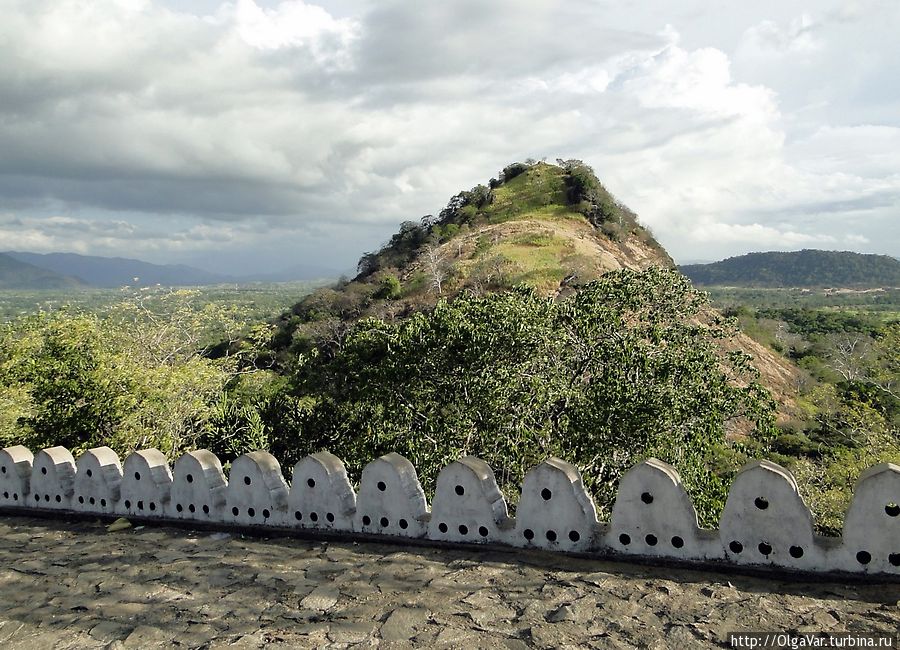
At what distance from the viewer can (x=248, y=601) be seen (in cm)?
532

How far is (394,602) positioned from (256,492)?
258 centimetres

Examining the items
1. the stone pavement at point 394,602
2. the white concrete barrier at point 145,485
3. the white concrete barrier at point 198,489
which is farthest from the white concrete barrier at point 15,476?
the white concrete barrier at point 198,489

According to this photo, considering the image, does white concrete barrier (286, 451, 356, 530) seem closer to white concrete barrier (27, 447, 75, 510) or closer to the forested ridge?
white concrete barrier (27, 447, 75, 510)

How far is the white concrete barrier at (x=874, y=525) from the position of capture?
4594mm

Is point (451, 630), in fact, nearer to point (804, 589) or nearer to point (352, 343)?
point (804, 589)

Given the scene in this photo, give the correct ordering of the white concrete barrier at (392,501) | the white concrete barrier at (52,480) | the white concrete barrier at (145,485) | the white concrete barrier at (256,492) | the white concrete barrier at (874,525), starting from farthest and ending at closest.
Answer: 1. the white concrete barrier at (52,480)
2. the white concrete barrier at (145,485)
3. the white concrete barrier at (256,492)
4. the white concrete barrier at (392,501)
5. the white concrete barrier at (874,525)

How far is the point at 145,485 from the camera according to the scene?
777 centimetres

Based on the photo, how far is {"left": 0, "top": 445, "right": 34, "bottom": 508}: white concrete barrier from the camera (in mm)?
8898

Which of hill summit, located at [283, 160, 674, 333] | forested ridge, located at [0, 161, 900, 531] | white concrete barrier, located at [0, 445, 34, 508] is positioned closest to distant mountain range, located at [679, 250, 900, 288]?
hill summit, located at [283, 160, 674, 333]

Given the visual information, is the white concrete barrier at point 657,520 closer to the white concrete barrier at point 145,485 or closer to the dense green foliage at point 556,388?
the white concrete barrier at point 145,485

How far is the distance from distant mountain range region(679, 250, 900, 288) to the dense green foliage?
169 metres

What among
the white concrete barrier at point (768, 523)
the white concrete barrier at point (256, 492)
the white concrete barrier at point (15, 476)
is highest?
the white concrete barrier at point (768, 523)

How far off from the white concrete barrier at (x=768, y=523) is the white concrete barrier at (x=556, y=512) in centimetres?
112

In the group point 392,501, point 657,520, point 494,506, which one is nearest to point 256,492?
point 392,501
